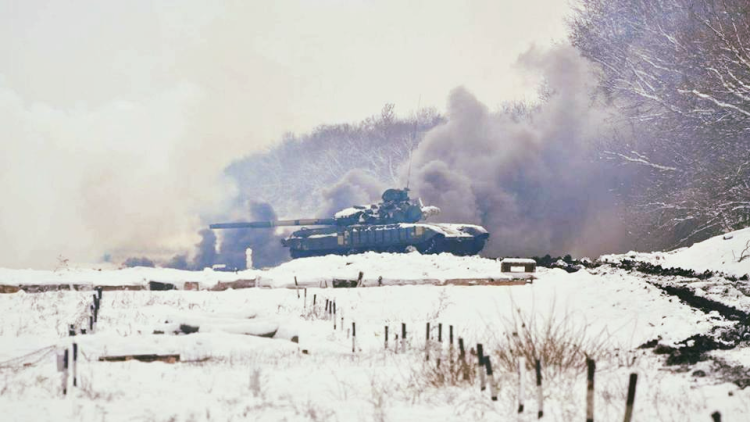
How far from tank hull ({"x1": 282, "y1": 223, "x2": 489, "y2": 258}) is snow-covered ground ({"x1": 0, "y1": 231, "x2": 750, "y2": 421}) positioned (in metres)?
12.9

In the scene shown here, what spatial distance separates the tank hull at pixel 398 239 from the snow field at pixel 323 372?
49.0 feet

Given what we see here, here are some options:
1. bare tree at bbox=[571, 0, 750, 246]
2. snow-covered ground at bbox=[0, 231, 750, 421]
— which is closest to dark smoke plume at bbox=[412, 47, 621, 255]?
bare tree at bbox=[571, 0, 750, 246]

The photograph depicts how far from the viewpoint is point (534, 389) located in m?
8.05

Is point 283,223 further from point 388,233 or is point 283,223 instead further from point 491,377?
point 491,377

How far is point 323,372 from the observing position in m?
9.54

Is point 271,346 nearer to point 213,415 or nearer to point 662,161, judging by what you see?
point 213,415

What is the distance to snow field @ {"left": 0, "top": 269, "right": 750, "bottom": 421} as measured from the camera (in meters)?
7.25

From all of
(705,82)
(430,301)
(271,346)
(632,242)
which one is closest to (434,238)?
(632,242)

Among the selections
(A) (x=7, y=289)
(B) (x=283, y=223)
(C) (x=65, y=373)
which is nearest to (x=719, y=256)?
(C) (x=65, y=373)

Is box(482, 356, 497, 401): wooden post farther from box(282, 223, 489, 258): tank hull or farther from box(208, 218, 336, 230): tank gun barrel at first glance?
box(208, 218, 336, 230): tank gun barrel

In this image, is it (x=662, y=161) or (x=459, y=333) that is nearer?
(x=459, y=333)

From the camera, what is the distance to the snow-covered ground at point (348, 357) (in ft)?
24.1

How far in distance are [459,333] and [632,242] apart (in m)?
21.2

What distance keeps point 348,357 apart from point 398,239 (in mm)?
21501
